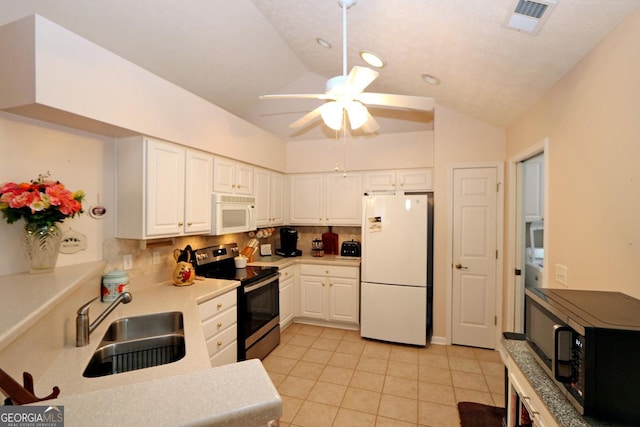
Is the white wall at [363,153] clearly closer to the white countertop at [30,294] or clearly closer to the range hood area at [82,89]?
the range hood area at [82,89]

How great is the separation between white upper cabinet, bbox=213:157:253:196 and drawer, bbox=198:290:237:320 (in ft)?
3.42

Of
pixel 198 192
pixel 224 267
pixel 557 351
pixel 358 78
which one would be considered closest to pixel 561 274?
pixel 557 351

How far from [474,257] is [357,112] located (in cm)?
235

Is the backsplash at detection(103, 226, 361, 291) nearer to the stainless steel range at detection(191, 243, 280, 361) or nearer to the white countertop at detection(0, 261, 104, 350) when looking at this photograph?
the stainless steel range at detection(191, 243, 280, 361)

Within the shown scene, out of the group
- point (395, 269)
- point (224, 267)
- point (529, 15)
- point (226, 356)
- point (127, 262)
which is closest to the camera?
point (529, 15)

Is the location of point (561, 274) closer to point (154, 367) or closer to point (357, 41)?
point (357, 41)

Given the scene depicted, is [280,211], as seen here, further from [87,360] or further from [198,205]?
[87,360]

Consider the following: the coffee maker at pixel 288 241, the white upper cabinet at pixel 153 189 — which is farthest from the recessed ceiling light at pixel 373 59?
the coffee maker at pixel 288 241

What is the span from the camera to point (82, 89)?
1.73 meters

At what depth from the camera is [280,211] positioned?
13.7 ft

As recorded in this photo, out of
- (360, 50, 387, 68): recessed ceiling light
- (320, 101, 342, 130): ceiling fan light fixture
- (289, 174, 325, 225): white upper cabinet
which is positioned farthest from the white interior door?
(320, 101, 342, 130): ceiling fan light fixture

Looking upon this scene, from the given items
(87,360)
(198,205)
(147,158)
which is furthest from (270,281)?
(87,360)

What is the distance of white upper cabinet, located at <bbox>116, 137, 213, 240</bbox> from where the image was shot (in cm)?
219

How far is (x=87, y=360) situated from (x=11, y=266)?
0.93 m
